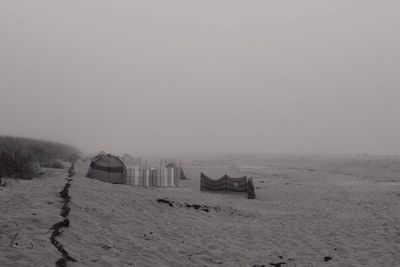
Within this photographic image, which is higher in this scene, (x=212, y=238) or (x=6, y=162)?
(x=6, y=162)

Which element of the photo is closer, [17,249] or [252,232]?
[17,249]

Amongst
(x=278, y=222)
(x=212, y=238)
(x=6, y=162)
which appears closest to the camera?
(x=212, y=238)

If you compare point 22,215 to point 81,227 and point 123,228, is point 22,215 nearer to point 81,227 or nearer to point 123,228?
point 81,227

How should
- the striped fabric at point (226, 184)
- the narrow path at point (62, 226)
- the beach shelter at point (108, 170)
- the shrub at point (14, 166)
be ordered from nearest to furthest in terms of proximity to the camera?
the narrow path at point (62, 226) < the shrub at point (14, 166) < the striped fabric at point (226, 184) < the beach shelter at point (108, 170)

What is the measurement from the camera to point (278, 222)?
14344 mm

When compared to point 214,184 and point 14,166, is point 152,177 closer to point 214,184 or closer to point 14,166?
point 214,184

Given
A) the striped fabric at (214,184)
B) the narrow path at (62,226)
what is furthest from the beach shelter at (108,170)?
the narrow path at (62,226)

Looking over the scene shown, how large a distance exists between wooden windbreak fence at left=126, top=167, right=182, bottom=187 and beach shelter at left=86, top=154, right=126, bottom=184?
0.40 metres

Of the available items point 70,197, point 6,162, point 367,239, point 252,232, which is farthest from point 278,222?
point 6,162

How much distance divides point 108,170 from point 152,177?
2.55m

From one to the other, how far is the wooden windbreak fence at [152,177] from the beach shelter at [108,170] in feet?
1.33

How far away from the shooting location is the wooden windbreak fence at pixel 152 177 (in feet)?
76.3

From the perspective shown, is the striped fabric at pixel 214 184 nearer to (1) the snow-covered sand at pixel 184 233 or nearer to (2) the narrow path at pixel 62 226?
(1) the snow-covered sand at pixel 184 233

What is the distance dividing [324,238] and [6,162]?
12.1 metres
